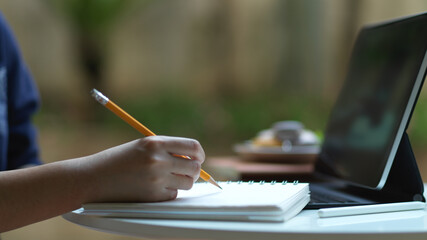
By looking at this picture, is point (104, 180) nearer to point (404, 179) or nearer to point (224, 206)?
point (224, 206)

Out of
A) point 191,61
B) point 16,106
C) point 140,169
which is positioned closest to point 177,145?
point 140,169

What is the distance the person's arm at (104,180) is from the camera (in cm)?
54

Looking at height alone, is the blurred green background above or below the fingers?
below

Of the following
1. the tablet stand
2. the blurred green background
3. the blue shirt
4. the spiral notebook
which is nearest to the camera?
the spiral notebook

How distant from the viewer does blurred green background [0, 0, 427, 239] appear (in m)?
2.78

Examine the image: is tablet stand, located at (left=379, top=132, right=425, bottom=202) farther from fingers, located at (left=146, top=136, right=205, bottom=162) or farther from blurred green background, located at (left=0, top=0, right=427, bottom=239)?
blurred green background, located at (left=0, top=0, right=427, bottom=239)

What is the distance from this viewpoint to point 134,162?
0.54m

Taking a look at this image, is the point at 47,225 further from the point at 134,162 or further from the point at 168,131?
the point at 134,162

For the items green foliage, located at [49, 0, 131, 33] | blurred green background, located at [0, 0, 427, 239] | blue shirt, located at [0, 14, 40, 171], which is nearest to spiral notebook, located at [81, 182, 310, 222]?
blue shirt, located at [0, 14, 40, 171]

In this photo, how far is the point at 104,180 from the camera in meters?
0.55

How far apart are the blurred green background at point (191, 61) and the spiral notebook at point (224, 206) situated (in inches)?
85.4

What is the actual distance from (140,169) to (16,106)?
0.86 m

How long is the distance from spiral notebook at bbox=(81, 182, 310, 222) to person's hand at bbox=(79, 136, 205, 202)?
0.02 metres

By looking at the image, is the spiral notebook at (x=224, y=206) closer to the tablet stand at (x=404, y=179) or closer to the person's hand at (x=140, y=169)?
the person's hand at (x=140, y=169)
